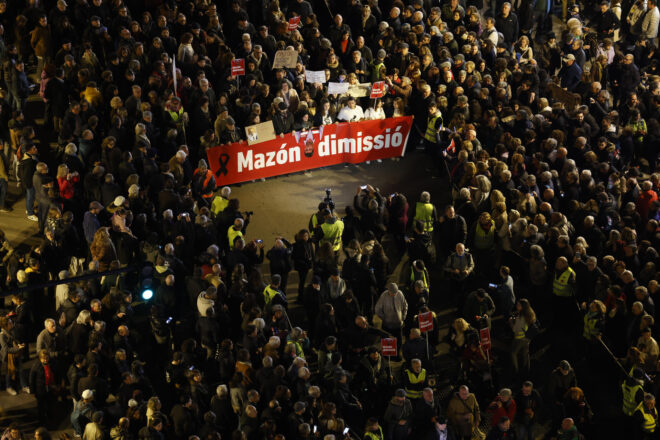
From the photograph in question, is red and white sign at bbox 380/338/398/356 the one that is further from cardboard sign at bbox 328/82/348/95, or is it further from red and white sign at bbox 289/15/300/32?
red and white sign at bbox 289/15/300/32

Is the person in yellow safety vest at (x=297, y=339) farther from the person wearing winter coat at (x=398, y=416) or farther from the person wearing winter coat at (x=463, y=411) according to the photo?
the person wearing winter coat at (x=463, y=411)

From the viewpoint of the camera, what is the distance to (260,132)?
70.4 feet

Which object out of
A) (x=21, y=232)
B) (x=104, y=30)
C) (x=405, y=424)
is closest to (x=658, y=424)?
(x=405, y=424)

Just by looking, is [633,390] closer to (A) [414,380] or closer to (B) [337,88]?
(A) [414,380]

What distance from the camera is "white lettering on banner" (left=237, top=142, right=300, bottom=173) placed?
21.6m

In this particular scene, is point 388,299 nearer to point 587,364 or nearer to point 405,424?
point 405,424

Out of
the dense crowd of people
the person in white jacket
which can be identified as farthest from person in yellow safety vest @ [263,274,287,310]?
the person in white jacket

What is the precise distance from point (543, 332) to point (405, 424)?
15.0ft

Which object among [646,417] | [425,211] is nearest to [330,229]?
[425,211]

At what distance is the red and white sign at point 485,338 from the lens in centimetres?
1727

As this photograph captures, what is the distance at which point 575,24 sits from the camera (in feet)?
86.3

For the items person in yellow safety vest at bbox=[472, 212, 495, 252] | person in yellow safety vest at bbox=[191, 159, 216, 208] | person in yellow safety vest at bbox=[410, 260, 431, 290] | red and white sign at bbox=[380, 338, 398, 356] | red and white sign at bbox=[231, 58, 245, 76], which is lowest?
red and white sign at bbox=[380, 338, 398, 356]

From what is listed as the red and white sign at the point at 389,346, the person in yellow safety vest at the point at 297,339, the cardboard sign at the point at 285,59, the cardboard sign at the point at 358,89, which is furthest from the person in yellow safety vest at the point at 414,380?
the cardboard sign at the point at 285,59

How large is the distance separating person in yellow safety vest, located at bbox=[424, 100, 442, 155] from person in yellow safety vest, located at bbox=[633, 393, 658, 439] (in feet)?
26.4
